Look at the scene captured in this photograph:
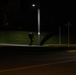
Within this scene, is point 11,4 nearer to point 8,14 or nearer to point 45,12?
point 8,14

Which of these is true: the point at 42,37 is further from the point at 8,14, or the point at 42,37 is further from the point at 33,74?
the point at 33,74

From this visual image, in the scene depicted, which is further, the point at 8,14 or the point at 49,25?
the point at 8,14

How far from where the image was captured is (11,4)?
6806cm

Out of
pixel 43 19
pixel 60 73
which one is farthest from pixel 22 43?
pixel 60 73

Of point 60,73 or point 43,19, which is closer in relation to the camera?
point 60,73

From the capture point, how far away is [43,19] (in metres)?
59.9

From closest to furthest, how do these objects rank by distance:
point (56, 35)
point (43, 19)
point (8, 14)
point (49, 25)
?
1. point (56, 35)
2. point (49, 25)
3. point (43, 19)
4. point (8, 14)

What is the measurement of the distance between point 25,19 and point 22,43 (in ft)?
55.3

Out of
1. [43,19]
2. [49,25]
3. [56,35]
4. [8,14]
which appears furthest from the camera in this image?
[8,14]

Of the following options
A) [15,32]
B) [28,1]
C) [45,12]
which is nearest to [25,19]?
[45,12]

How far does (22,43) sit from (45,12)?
55.6ft

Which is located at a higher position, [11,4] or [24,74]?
[11,4]

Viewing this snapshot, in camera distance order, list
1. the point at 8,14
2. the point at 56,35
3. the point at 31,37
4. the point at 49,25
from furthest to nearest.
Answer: the point at 8,14 < the point at 49,25 < the point at 56,35 < the point at 31,37

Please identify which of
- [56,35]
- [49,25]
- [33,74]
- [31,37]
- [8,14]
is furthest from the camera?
[8,14]
